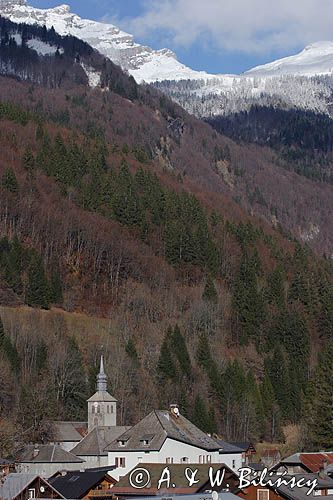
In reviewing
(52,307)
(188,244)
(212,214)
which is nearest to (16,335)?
(52,307)

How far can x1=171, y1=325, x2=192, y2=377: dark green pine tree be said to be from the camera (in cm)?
12519

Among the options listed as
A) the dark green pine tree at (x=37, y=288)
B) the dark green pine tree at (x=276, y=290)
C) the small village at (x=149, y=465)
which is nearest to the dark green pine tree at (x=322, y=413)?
the small village at (x=149, y=465)

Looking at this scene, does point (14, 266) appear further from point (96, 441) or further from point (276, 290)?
point (276, 290)

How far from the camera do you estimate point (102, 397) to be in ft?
360

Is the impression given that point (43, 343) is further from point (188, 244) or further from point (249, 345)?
point (188, 244)

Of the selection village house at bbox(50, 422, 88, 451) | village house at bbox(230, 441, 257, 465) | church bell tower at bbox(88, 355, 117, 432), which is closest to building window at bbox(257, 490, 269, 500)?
village house at bbox(230, 441, 257, 465)

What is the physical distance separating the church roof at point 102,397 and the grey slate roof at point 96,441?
6.08 meters

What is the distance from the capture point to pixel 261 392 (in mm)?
126062

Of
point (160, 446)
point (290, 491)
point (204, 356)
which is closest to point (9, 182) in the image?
point (204, 356)

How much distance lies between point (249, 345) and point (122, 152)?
56396 mm

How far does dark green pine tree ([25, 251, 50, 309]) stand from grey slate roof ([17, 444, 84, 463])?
32.7m

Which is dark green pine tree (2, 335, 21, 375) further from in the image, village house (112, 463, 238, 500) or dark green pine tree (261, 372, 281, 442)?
village house (112, 463, 238, 500)

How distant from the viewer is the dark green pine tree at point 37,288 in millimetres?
130500

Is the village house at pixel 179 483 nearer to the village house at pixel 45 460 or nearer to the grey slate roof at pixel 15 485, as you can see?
the grey slate roof at pixel 15 485
